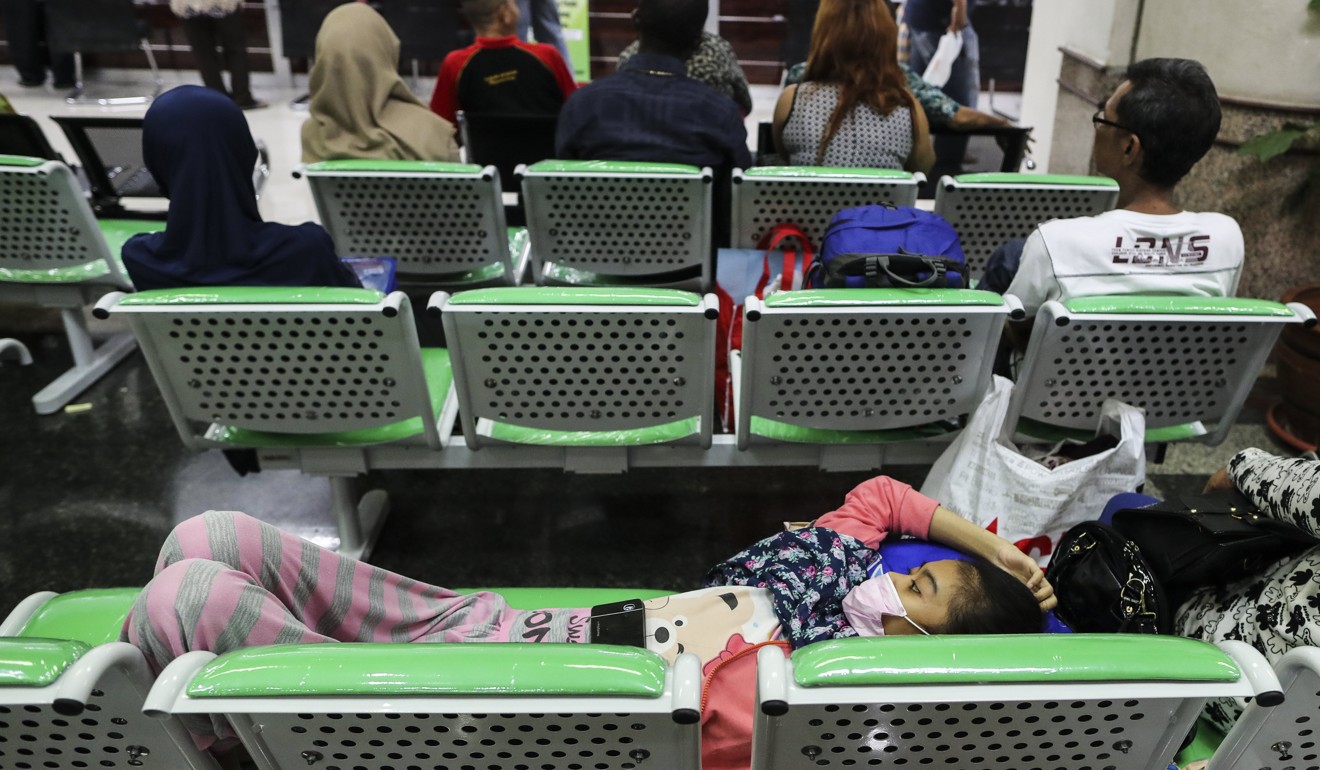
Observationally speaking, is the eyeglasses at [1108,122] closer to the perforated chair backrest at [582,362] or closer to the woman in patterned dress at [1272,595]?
the woman in patterned dress at [1272,595]

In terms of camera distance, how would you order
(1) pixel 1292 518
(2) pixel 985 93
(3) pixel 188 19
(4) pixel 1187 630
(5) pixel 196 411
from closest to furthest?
(1) pixel 1292 518 → (4) pixel 1187 630 → (5) pixel 196 411 → (3) pixel 188 19 → (2) pixel 985 93

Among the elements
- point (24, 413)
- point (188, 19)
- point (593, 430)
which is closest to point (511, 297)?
point (593, 430)

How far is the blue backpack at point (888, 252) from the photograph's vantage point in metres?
2.00

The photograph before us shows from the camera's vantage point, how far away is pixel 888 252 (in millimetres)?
2121

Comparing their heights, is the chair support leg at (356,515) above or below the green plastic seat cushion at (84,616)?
below

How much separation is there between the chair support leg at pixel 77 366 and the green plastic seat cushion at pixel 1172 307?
3.17 m

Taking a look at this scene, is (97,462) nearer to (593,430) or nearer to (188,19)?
(593,430)

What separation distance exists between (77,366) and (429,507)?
1.60 meters

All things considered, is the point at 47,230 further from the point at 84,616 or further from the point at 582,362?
the point at 582,362

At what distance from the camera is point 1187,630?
59.7 inches

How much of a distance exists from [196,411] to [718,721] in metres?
1.32

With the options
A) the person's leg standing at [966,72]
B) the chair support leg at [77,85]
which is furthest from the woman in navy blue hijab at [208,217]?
the chair support leg at [77,85]

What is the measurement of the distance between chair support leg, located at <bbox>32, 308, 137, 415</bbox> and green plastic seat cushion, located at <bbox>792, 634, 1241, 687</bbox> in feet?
10.2

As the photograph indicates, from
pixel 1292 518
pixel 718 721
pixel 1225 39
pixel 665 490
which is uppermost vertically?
pixel 1225 39
